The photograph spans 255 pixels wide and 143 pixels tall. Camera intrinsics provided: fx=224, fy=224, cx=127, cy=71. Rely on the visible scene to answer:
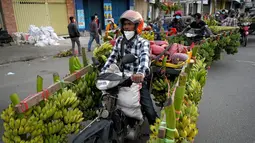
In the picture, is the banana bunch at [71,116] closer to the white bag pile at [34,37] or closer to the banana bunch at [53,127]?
the banana bunch at [53,127]

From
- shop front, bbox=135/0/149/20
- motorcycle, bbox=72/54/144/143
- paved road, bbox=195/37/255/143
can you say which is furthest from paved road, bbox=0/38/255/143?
shop front, bbox=135/0/149/20

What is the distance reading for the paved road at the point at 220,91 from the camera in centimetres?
362

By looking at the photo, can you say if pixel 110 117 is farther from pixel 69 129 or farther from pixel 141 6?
pixel 141 6

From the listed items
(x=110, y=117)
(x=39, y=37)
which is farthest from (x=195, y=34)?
(x=39, y=37)

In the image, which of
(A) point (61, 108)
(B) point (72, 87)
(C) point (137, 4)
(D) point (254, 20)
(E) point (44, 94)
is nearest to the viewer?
(E) point (44, 94)

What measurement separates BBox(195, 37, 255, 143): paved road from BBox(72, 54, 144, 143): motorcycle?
1.48 m

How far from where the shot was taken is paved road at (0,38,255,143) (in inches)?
143

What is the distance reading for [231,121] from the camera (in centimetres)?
398

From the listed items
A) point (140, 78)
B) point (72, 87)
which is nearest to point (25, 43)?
point (72, 87)

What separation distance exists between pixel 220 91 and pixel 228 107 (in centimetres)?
91

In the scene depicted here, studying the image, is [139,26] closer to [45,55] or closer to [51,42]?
[45,55]

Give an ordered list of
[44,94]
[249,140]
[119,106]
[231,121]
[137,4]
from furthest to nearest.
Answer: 1. [137,4]
2. [231,121]
3. [249,140]
4. [119,106]
5. [44,94]

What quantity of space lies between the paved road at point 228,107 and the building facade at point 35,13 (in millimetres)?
10869

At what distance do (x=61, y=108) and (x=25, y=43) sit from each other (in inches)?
457
